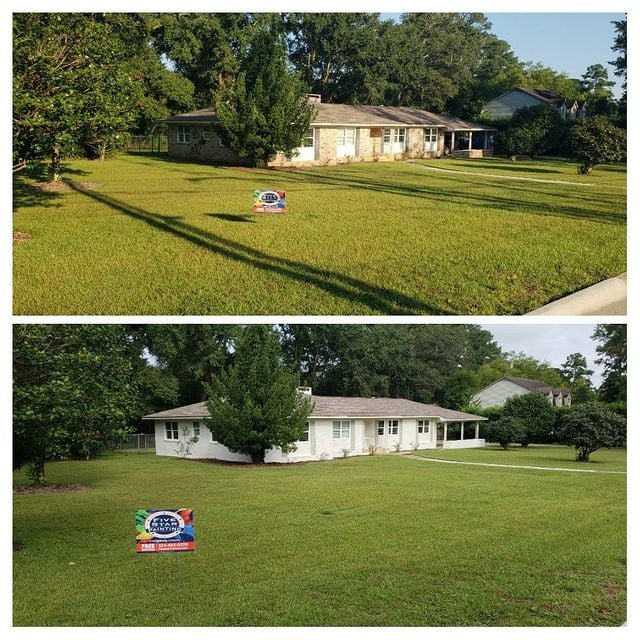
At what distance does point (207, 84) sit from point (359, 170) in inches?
231

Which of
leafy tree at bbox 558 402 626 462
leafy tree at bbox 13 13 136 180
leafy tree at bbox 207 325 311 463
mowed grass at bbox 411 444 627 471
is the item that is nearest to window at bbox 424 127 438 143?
mowed grass at bbox 411 444 627 471

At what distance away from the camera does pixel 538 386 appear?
14805 millimetres

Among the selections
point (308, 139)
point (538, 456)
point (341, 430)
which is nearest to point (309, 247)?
point (341, 430)

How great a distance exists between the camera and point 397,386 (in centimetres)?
1561

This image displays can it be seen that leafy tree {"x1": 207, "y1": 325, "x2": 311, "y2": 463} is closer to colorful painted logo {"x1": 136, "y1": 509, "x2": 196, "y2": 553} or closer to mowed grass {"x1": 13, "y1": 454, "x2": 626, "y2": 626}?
mowed grass {"x1": 13, "y1": 454, "x2": 626, "y2": 626}

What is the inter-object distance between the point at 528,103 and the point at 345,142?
645cm

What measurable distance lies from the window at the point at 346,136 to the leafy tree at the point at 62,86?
12.1 meters

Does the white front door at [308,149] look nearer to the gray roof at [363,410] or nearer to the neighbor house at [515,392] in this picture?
the gray roof at [363,410]

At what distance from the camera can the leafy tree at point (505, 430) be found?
16.9m

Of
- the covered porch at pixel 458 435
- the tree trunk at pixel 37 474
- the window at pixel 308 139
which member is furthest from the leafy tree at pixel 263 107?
the tree trunk at pixel 37 474

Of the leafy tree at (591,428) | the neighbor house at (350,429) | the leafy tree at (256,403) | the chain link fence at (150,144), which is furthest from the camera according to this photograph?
the chain link fence at (150,144)

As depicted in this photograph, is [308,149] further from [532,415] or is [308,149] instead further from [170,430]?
[170,430]

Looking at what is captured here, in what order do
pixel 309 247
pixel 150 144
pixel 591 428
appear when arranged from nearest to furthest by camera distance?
pixel 309 247 < pixel 591 428 < pixel 150 144

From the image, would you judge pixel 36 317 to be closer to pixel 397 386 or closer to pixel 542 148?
pixel 397 386
